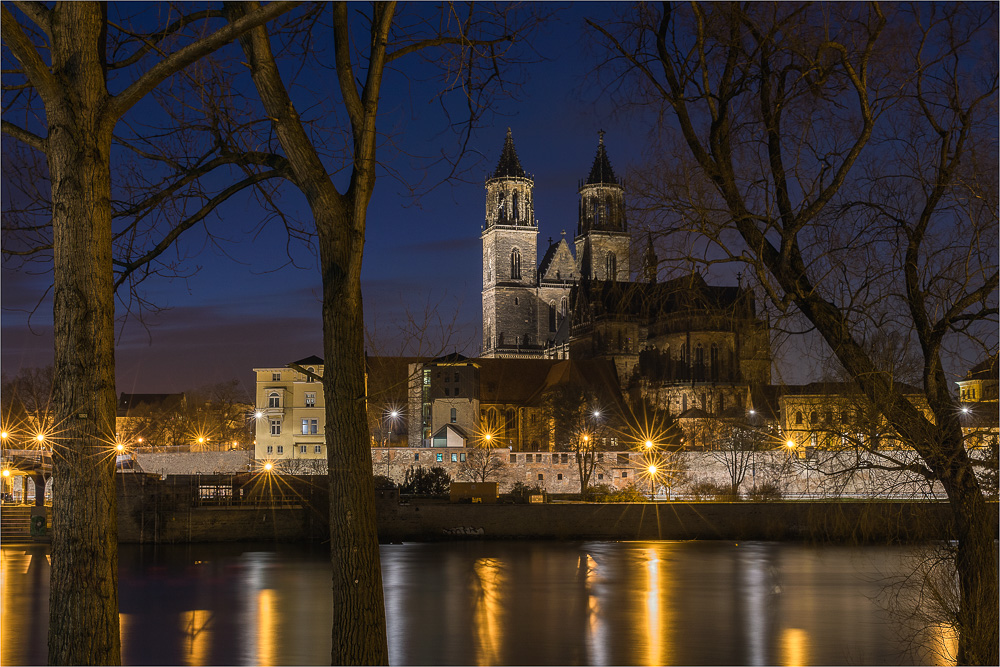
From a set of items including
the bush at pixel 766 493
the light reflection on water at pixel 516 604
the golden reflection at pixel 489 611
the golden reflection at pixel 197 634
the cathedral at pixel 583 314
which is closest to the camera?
the golden reflection at pixel 197 634

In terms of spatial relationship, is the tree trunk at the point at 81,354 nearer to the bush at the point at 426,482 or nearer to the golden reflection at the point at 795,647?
the golden reflection at the point at 795,647

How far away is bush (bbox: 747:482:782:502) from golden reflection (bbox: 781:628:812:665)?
22618 mm

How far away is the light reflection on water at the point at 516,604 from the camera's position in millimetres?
23734

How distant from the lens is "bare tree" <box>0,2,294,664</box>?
4953mm

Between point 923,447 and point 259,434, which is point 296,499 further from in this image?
point 923,447

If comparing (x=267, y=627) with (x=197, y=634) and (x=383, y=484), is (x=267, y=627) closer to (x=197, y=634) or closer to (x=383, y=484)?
(x=197, y=634)

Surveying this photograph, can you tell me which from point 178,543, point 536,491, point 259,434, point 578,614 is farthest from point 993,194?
point 259,434

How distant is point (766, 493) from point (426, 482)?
17.8 m

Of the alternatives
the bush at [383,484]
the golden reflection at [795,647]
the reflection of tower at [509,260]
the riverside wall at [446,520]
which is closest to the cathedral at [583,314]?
the reflection of tower at [509,260]

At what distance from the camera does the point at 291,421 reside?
209 ft

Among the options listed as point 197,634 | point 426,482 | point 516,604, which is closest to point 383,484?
point 426,482

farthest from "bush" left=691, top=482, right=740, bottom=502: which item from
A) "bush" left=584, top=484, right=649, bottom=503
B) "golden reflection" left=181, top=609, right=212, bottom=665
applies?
"golden reflection" left=181, top=609, right=212, bottom=665

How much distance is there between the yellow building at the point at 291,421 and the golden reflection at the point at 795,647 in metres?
40.4

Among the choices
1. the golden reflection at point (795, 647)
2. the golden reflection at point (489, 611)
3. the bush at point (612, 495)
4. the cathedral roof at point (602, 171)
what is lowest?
the golden reflection at point (795, 647)
